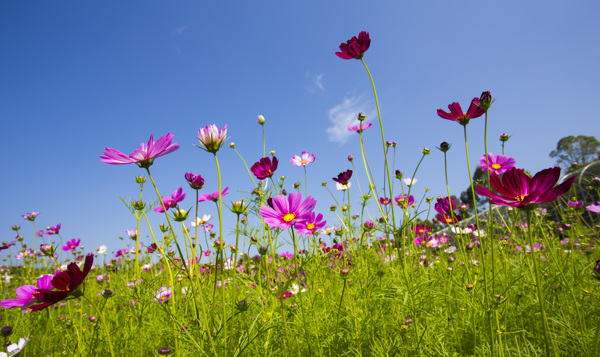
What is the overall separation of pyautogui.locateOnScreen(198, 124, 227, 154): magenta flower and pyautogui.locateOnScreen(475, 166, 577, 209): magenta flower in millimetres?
645

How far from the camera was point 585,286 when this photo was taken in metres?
1.77

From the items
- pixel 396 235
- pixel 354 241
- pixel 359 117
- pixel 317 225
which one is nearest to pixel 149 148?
pixel 317 225

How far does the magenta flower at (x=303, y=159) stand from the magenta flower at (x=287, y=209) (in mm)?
1046

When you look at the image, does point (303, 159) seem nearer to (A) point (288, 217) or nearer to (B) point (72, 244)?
(A) point (288, 217)

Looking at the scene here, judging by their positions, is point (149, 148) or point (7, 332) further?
point (7, 332)

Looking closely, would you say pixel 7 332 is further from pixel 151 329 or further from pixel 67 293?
pixel 67 293

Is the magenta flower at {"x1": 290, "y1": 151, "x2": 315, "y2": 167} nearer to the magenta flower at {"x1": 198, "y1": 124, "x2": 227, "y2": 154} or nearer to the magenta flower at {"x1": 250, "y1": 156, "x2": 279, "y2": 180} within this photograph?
the magenta flower at {"x1": 250, "y1": 156, "x2": 279, "y2": 180}

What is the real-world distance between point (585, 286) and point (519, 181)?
182 centimetres

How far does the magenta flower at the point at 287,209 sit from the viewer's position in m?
0.92

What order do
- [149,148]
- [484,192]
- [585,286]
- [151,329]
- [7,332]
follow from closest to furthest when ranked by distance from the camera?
[484,192]
[149,148]
[7,332]
[151,329]
[585,286]

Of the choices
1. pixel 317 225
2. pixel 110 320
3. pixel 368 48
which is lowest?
pixel 110 320

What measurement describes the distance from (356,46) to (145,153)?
977 millimetres

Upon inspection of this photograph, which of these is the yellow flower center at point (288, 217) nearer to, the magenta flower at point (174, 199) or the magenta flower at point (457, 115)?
the magenta flower at point (174, 199)

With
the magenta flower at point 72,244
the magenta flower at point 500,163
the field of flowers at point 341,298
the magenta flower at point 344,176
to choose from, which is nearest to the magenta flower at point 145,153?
the field of flowers at point 341,298
